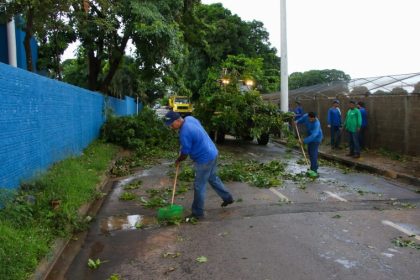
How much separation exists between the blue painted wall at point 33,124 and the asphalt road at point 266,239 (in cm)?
157

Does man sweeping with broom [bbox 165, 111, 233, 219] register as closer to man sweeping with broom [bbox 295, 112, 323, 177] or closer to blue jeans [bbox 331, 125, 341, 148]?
man sweeping with broom [bbox 295, 112, 323, 177]

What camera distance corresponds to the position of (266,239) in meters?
6.04

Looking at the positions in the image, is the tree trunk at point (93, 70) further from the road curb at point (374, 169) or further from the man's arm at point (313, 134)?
the man's arm at point (313, 134)

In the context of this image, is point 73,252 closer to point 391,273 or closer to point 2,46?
point 391,273

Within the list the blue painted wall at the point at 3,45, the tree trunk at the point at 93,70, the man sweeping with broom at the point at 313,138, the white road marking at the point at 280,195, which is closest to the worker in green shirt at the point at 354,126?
the man sweeping with broom at the point at 313,138

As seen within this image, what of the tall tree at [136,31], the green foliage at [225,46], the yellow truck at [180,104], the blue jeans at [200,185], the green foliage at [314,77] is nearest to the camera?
the blue jeans at [200,185]

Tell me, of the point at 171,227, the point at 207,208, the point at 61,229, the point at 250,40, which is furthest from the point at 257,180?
the point at 250,40

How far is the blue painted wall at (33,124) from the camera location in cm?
717

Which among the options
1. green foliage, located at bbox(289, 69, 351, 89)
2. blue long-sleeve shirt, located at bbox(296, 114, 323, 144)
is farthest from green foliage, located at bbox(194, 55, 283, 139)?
green foliage, located at bbox(289, 69, 351, 89)

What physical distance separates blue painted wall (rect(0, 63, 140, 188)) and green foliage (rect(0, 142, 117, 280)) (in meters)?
0.36

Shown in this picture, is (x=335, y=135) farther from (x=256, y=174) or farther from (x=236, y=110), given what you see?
(x=256, y=174)

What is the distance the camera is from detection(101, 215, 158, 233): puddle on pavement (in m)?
6.91

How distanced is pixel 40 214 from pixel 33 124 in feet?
9.63

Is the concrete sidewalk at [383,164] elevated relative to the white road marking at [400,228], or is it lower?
elevated
